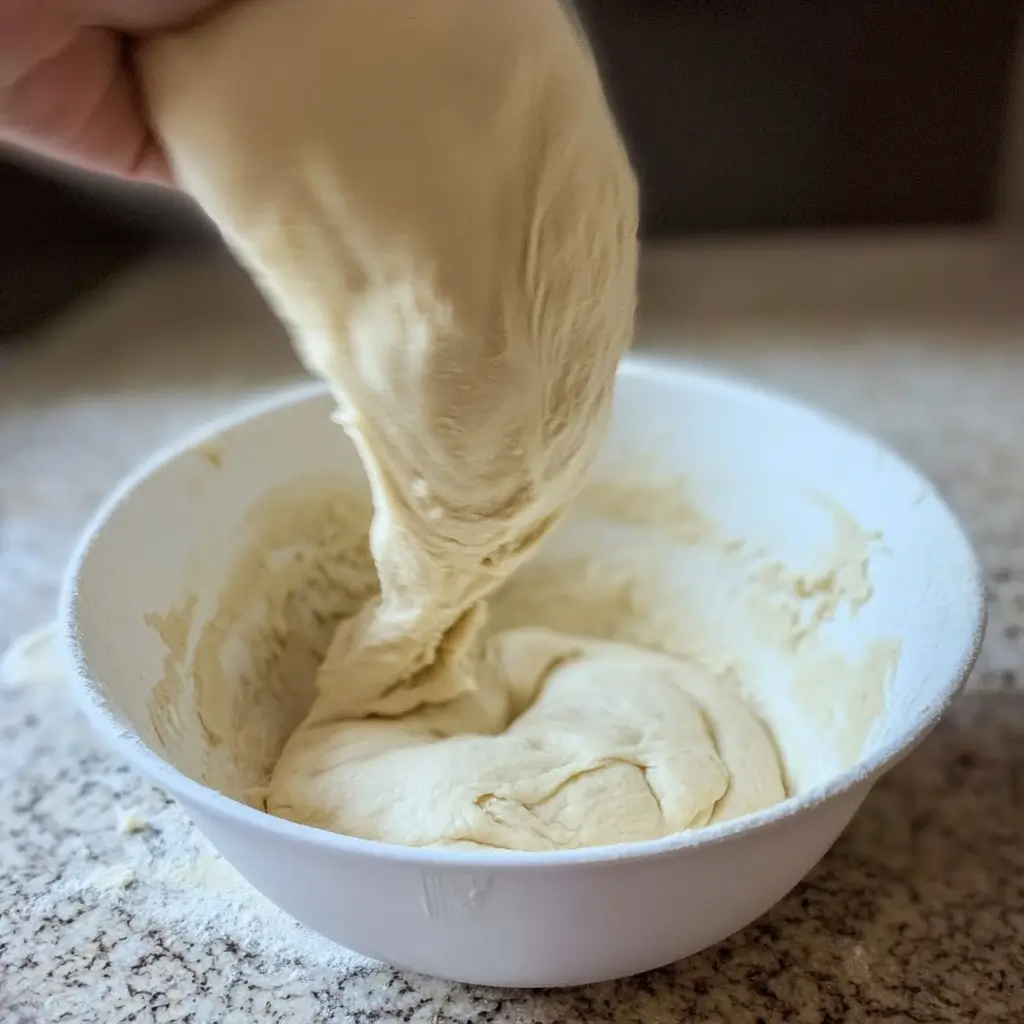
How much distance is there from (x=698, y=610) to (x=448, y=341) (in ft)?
1.51

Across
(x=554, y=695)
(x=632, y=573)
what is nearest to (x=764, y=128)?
(x=632, y=573)

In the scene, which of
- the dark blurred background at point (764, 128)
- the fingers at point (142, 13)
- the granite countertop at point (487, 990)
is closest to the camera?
the fingers at point (142, 13)

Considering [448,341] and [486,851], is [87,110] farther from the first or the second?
[486,851]

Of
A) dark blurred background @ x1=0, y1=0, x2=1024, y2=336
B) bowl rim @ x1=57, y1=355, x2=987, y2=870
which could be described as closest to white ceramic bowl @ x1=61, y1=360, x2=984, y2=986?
bowl rim @ x1=57, y1=355, x2=987, y2=870

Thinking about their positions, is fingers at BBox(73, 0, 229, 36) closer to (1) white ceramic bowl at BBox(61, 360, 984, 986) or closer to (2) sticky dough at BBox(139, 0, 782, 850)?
(2) sticky dough at BBox(139, 0, 782, 850)

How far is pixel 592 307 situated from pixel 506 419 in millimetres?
90

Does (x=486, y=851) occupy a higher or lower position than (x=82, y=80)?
lower

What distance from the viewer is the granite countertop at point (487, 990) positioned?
2.16 feet

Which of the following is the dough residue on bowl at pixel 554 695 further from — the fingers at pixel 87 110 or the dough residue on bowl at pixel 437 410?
the fingers at pixel 87 110

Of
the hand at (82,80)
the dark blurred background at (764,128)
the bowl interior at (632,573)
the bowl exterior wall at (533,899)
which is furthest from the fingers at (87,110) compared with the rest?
the dark blurred background at (764,128)

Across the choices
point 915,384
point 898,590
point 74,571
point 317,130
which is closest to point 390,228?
Result: point 317,130

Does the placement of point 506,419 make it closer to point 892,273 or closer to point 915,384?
point 915,384

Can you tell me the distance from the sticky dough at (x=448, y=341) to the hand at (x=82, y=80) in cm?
3

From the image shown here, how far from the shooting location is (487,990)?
0.67 metres
